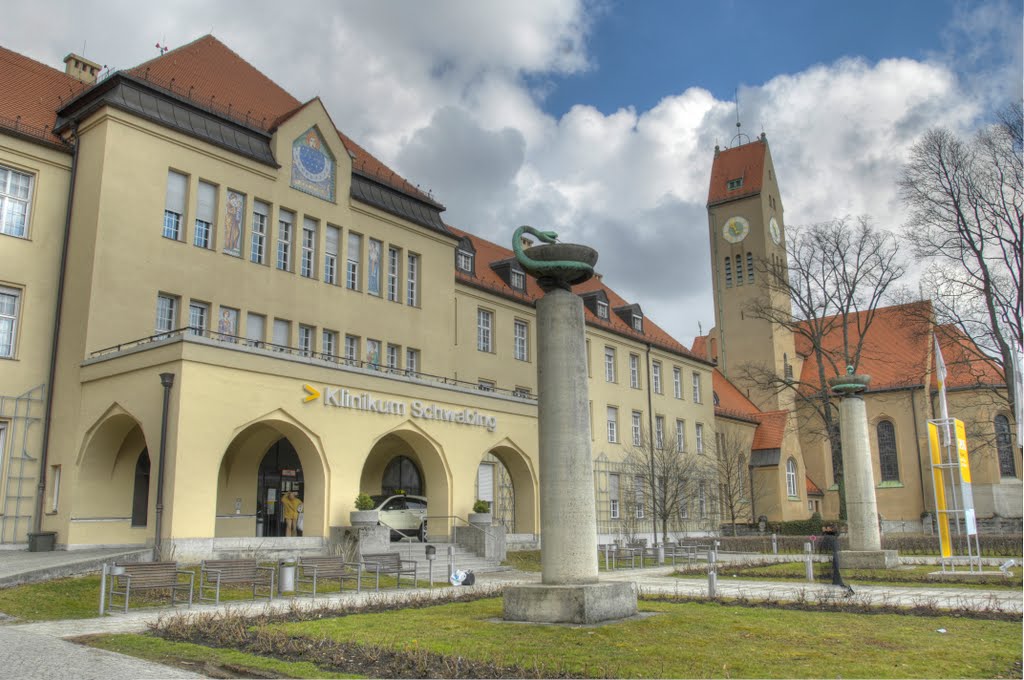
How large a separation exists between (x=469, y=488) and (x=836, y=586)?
40.1 feet

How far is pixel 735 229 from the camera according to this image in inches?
2371

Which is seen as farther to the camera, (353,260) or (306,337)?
(353,260)

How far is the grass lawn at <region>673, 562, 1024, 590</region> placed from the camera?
18.8 metres

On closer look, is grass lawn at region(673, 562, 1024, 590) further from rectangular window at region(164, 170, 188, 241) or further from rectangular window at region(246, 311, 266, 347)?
rectangular window at region(164, 170, 188, 241)

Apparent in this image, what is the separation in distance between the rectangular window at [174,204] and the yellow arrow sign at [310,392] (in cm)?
633

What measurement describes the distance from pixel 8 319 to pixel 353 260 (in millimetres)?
10984

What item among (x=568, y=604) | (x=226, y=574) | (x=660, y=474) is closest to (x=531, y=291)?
(x=660, y=474)

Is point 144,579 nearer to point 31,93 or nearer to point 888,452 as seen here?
point 31,93

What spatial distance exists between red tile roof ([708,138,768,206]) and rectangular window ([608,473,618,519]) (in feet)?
88.4

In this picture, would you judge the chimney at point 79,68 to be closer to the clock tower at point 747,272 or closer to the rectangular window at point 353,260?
the rectangular window at point 353,260

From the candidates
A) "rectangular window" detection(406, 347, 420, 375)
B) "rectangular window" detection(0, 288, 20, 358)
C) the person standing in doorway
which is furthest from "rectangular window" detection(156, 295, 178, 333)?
"rectangular window" detection(406, 347, 420, 375)

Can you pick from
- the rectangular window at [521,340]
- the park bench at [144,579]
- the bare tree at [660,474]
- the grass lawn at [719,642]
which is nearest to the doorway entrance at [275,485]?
the park bench at [144,579]

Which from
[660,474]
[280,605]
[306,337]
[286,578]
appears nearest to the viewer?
[280,605]

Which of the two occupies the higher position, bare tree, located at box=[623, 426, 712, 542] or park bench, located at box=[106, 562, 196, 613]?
bare tree, located at box=[623, 426, 712, 542]
